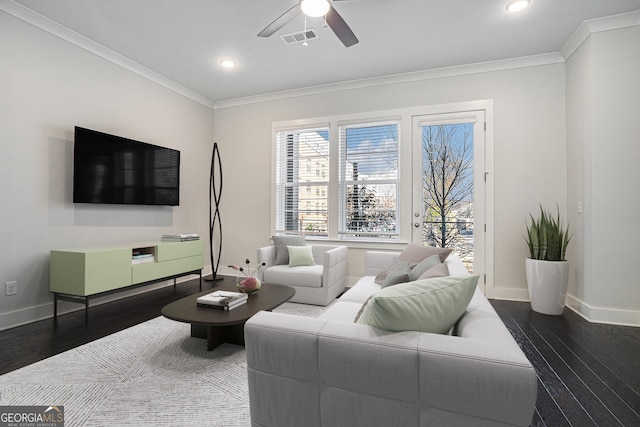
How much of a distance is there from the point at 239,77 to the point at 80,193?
236cm

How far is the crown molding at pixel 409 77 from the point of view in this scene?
11.6 feet

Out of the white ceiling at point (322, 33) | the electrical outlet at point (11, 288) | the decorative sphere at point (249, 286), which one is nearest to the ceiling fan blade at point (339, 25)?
the white ceiling at point (322, 33)

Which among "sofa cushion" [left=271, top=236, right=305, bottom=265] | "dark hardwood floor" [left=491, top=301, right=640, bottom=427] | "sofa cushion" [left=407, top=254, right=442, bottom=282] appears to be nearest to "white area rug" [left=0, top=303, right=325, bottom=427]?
"sofa cushion" [left=407, top=254, right=442, bottom=282]

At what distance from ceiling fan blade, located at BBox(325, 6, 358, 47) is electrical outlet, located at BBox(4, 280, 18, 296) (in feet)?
11.5

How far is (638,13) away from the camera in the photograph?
9.14ft

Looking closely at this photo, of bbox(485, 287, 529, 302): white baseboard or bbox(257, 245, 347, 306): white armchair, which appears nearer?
bbox(257, 245, 347, 306): white armchair

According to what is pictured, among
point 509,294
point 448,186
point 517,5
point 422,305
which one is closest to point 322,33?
point 517,5

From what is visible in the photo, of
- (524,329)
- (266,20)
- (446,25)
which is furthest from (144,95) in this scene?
(524,329)

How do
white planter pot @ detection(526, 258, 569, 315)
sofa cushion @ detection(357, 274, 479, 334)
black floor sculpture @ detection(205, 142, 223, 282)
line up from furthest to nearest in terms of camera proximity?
black floor sculpture @ detection(205, 142, 223, 282) < white planter pot @ detection(526, 258, 569, 315) < sofa cushion @ detection(357, 274, 479, 334)

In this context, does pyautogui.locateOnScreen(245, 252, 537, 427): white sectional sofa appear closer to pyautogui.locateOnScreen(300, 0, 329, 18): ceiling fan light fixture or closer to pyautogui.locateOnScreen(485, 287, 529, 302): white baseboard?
pyautogui.locateOnScreen(300, 0, 329, 18): ceiling fan light fixture

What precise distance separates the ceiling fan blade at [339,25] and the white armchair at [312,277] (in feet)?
6.64

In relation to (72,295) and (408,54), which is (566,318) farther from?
(72,295)

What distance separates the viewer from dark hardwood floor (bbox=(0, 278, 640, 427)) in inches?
63.9

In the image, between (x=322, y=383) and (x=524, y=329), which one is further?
(x=524, y=329)
